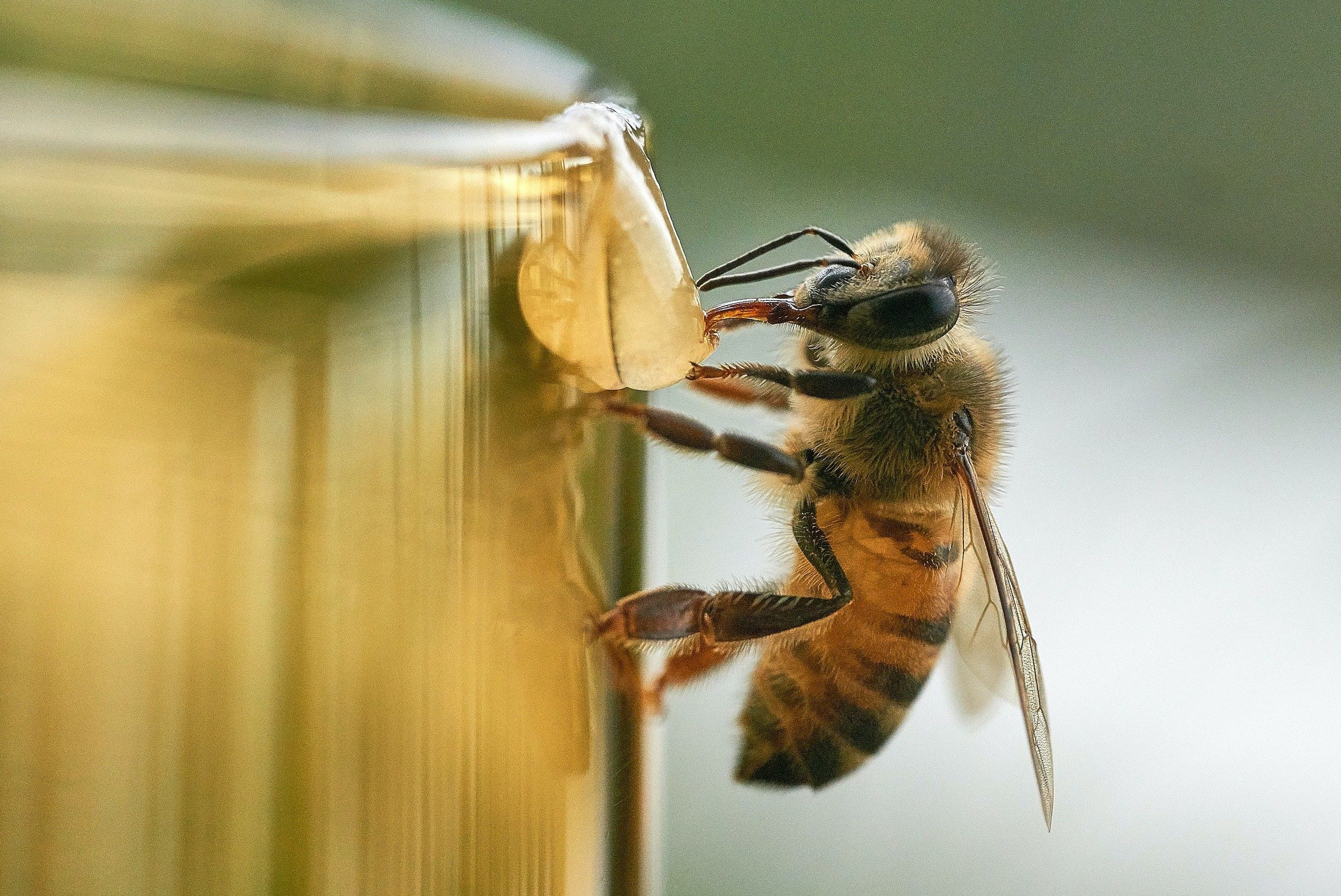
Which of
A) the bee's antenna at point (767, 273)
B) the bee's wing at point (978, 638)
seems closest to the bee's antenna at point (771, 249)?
the bee's antenna at point (767, 273)

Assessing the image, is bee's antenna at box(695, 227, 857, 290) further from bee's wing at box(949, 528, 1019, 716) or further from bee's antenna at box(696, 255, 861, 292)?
bee's wing at box(949, 528, 1019, 716)

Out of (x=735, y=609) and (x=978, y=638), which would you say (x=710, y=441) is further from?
(x=978, y=638)

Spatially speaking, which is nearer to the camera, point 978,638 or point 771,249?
point 771,249

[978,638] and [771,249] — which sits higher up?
[771,249]

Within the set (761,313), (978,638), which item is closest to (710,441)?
(761,313)

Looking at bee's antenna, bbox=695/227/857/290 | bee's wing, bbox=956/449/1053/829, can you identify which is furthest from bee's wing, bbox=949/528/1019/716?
bee's antenna, bbox=695/227/857/290

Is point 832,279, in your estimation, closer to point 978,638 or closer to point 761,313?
point 761,313

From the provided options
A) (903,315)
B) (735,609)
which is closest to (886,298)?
(903,315)
